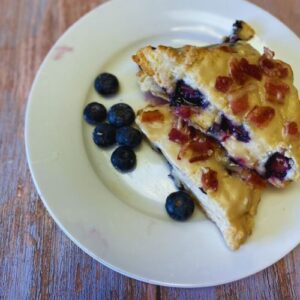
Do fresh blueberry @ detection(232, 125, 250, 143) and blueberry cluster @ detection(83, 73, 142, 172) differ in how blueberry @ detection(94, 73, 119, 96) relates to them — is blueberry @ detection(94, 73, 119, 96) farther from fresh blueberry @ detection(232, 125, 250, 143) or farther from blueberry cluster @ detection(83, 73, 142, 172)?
fresh blueberry @ detection(232, 125, 250, 143)

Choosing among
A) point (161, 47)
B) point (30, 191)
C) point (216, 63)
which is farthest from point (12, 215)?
point (216, 63)

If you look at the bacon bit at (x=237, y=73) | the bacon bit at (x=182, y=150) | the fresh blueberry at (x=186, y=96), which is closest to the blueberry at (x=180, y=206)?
the bacon bit at (x=182, y=150)

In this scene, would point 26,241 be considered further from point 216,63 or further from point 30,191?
point 216,63

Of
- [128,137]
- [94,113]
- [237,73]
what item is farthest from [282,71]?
[94,113]

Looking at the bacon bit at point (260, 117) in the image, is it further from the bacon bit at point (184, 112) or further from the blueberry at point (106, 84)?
the blueberry at point (106, 84)

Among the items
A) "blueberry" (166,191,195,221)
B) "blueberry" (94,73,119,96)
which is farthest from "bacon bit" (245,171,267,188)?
"blueberry" (94,73,119,96)

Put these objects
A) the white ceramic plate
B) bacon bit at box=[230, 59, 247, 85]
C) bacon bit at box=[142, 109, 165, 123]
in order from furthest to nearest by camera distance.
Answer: bacon bit at box=[142, 109, 165, 123] < bacon bit at box=[230, 59, 247, 85] < the white ceramic plate

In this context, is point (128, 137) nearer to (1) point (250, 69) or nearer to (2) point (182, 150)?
(2) point (182, 150)
